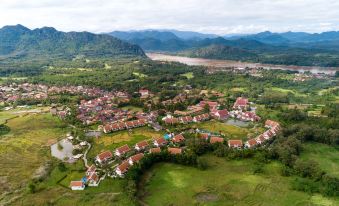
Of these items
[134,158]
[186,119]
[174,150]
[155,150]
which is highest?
[186,119]

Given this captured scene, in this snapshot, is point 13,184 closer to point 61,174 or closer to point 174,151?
point 61,174

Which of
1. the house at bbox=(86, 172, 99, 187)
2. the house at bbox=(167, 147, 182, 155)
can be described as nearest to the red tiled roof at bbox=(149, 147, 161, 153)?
the house at bbox=(167, 147, 182, 155)

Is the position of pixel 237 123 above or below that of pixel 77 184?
above

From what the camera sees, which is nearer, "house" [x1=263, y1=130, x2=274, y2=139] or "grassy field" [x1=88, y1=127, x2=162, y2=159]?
"grassy field" [x1=88, y1=127, x2=162, y2=159]

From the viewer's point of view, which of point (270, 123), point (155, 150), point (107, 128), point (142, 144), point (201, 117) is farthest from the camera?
point (201, 117)

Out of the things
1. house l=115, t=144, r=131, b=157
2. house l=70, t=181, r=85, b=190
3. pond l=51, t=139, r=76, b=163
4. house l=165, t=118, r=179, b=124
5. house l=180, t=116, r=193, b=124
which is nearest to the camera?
house l=70, t=181, r=85, b=190

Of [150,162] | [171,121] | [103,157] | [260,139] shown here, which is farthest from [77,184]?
[260,139]

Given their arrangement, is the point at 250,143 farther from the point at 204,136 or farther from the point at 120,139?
the point at 120,139

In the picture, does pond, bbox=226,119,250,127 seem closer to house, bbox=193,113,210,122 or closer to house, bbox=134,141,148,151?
house, bbox=193,113,210,122
